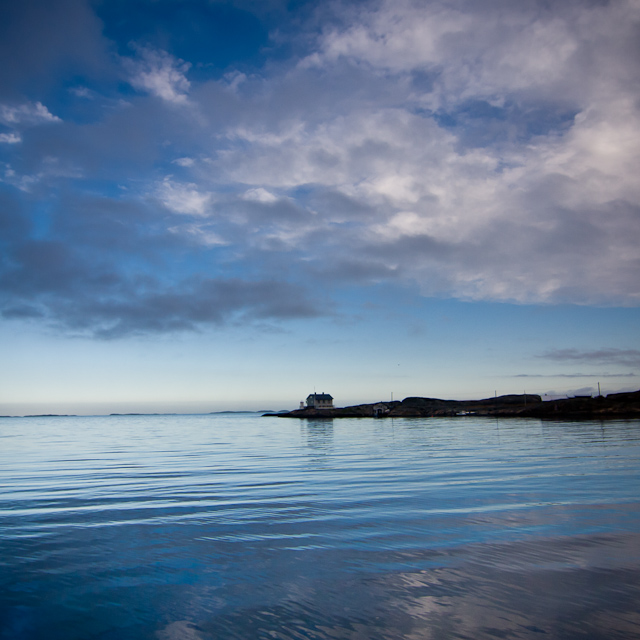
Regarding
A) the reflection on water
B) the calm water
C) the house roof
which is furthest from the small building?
the calm water

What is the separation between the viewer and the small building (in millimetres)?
179875

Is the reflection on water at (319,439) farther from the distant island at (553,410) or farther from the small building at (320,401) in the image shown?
the small building at (320,401)

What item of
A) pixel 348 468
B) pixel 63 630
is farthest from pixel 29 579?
pixel 348 468

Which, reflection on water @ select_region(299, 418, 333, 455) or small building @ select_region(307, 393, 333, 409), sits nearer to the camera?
reflection on water @ select_region(299, 418, 333, 455)

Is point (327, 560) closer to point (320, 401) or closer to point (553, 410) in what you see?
point (553, 410)

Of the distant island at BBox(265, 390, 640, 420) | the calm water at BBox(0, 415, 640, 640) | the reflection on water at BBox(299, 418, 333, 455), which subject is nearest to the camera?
the calm water at BBox(0, 415, 640, 640)

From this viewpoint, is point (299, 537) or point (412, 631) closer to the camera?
point (412, 631)

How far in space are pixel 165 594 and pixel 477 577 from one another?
481 centimetres

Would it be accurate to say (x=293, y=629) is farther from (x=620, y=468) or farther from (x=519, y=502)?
(x=620, y=468)

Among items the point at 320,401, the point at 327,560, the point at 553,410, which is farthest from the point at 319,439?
the point at 320,401

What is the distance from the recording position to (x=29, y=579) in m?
7.23

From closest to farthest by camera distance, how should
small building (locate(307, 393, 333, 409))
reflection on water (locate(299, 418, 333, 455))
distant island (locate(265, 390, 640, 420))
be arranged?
reflection on water (locate(299, 418, 333, 455)) < distant island (locate(265, 390, 640, 420)) < small building (locate(307, 393, 333, 409))

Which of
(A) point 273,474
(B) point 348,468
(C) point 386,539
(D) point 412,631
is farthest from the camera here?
(B) point 348,468

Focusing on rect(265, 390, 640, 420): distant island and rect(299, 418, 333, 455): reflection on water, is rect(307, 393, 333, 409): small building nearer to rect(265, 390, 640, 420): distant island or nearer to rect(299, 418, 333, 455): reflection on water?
rect(265, 390, 640, 420): distant island
